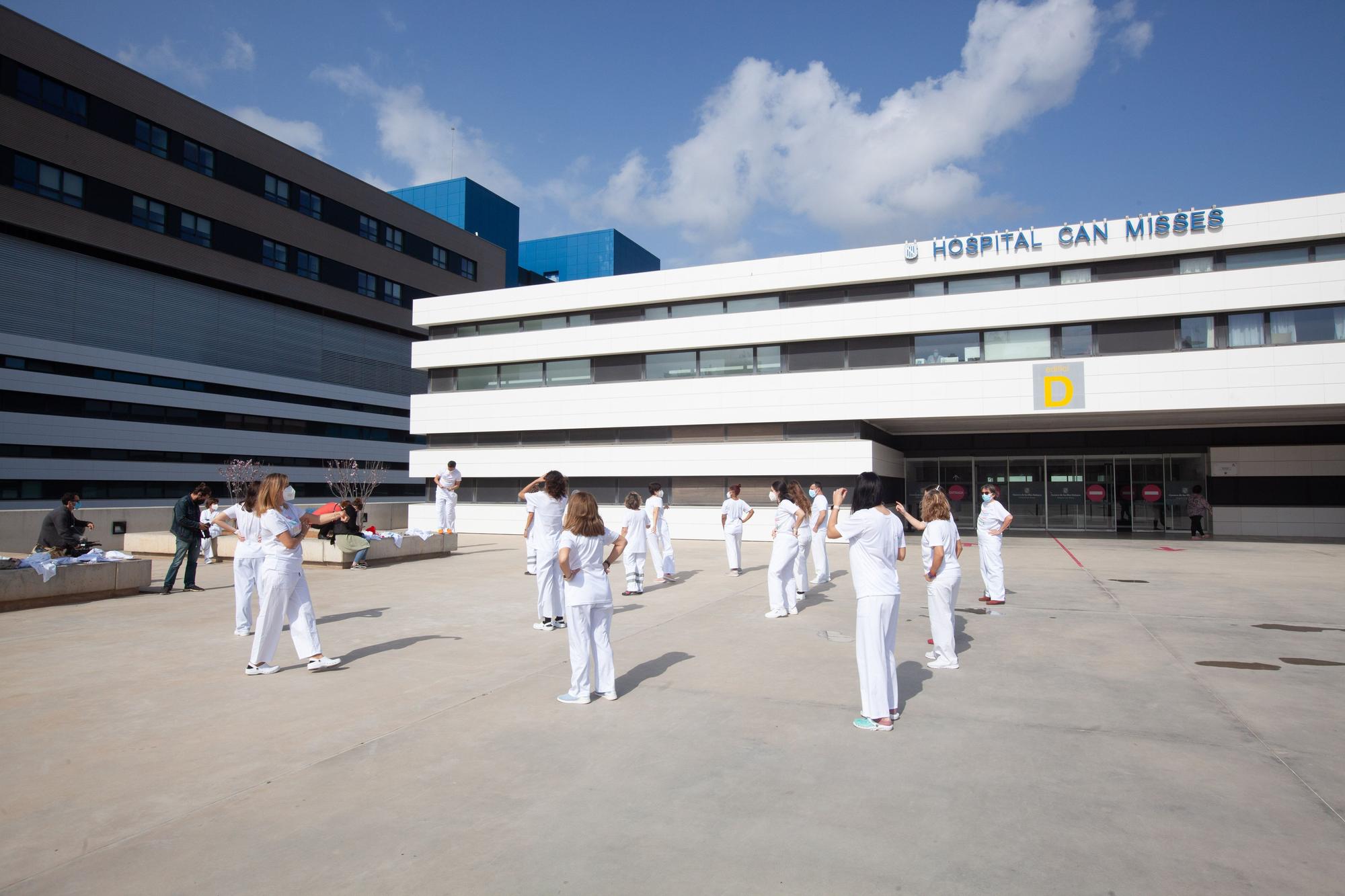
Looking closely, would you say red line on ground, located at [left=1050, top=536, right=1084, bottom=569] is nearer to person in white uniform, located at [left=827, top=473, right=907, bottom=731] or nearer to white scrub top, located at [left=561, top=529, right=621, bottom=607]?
person in white uniform, located at [left=827, top=473, right=907, bottom=731]

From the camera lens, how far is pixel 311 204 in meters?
44.6

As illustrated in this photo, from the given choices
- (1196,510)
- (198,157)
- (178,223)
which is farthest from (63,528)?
(198,157)

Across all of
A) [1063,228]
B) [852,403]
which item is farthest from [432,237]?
[1063,228]

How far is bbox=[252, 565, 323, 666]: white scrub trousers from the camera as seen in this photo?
22.8ft

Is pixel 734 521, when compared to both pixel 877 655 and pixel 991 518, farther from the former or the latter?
pixel 877 655

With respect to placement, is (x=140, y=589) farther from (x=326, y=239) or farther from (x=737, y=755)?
(x=326, y=239)

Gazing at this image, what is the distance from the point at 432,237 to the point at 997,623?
50941 mm

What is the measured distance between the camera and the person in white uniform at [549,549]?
30.7 feet

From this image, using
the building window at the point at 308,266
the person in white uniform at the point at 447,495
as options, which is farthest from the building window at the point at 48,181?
the person in white uniform at the point at 447,495

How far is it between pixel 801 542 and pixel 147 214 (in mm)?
40078

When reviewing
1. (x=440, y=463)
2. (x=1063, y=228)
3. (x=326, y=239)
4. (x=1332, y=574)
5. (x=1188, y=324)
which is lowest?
(x=1332, y=574)

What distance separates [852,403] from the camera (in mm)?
25766

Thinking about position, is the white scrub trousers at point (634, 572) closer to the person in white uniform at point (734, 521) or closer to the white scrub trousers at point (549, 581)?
the person in white uniform at point (734, 521)

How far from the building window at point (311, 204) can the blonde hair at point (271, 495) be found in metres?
43.4
